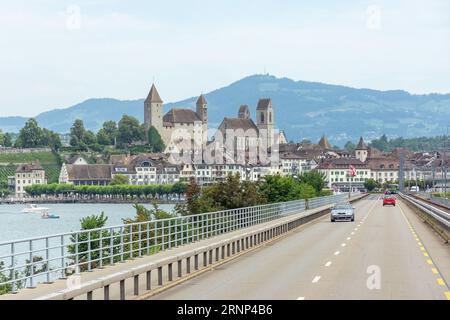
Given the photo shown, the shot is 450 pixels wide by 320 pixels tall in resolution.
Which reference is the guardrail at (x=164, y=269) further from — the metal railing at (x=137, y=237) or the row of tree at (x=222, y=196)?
the row of tree at (x=222, y=196)

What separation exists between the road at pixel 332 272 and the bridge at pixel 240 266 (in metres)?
0.03

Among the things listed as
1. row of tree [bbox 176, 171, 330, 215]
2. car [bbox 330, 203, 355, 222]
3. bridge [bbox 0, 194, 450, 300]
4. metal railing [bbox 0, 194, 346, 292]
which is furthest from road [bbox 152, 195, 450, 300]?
row of tree [bbox 176, 171, 330, 215]

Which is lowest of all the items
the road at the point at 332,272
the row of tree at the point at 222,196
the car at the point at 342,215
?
the car at the point at 342,215

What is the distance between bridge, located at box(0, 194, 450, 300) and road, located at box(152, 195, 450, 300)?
0.03 m

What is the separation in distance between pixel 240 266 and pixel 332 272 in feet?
12.8

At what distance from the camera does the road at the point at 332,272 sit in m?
22.6

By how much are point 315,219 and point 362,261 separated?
43.0 metres

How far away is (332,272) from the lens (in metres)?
28.1

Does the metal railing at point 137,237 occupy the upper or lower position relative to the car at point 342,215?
upper

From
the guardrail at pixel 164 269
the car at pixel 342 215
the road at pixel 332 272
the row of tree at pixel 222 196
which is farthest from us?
the row of tree at pixel 222 196

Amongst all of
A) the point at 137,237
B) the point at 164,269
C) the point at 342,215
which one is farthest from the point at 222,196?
the point at 164,269

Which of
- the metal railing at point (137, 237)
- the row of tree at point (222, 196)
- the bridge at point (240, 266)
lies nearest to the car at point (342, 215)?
the metal railing at point (137, 237)
